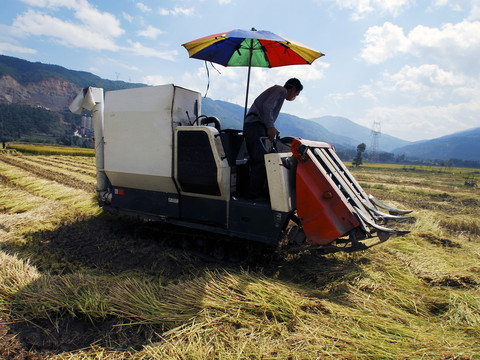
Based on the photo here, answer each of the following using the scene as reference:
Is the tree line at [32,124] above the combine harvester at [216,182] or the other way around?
above

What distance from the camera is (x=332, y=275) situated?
4141 millimetres

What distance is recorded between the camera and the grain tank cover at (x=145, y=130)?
4.79 meters

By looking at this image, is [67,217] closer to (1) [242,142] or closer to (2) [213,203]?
(2) [213,203]

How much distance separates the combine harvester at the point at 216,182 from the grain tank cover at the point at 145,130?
0.7 inches

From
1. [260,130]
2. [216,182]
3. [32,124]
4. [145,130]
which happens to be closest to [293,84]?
[260,130]

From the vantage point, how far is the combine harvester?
400cm

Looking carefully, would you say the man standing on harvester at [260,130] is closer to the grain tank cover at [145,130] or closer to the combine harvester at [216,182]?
the combine harvester at [216,182]

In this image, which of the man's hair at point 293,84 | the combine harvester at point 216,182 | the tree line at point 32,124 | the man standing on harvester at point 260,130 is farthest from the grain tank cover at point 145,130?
the tree line at point 32,124

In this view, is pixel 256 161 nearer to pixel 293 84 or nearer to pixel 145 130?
pixel 293 84

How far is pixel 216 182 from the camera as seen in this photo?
4473mm

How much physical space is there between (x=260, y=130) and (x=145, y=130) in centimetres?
195

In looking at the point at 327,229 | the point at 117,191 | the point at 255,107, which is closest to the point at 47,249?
A: the point at 117,191

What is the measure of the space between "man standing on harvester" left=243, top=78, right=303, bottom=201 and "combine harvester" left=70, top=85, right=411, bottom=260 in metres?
0.25

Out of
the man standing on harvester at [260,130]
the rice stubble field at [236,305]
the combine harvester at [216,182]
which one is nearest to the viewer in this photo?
the rice stubble field at [236,305]
